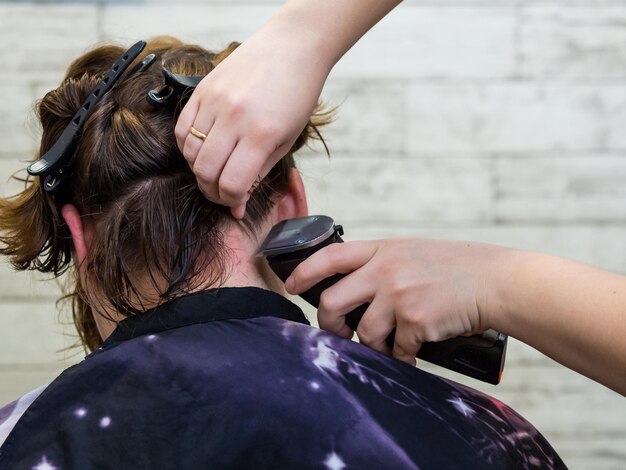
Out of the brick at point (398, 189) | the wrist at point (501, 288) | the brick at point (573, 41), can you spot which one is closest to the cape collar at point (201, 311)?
the wrist at point (501, 288)

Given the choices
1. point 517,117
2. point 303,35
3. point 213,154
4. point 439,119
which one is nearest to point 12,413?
point 213,154

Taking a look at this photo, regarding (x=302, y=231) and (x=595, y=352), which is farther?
(x=302, y=231)

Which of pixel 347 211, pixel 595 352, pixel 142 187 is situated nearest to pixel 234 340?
pixel 142 187

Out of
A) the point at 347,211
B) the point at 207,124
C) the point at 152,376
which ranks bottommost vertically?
Answer: the point at 347,211

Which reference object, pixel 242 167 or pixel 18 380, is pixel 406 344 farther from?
pixel 18 380

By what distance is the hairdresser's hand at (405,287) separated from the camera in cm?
71

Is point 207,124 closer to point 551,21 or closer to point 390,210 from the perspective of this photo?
point 390,210

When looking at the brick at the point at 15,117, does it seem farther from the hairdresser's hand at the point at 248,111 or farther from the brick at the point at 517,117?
the hairdresser's hand at the point at 248,111

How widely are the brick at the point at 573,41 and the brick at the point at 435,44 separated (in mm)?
55

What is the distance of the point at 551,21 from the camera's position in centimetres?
195

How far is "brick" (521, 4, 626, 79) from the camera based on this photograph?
6.39 ft

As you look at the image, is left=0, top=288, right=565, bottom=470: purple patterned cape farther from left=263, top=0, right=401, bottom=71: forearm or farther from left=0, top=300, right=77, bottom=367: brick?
left=0, top=300, right=77, bottom=367: brick

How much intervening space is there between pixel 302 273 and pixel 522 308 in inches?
8.9

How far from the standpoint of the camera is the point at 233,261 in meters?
0.83
